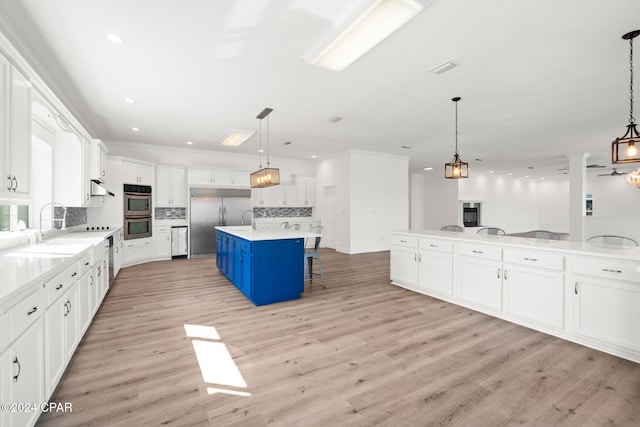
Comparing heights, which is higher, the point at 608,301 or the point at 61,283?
the point at 61,283

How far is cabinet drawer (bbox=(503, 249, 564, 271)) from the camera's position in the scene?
2838mm

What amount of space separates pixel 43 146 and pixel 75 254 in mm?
2465

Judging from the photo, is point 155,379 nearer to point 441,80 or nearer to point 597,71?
point 441,80

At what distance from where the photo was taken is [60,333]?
6.67ft

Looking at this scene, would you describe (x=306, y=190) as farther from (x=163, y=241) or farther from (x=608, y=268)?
(x=608, y=268)

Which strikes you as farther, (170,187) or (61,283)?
(170,187)

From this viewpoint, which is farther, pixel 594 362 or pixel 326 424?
pixel 594 362

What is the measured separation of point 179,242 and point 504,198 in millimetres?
13351

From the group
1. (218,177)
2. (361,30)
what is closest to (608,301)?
(361,30)

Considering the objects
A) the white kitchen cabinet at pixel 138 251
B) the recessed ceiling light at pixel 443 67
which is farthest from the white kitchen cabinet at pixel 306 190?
the recessed ceiling light at pixel 443 67

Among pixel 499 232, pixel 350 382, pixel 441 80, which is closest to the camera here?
pixel 350 382

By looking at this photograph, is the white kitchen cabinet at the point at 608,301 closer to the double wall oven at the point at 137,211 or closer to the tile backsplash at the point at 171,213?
the double wall oven at the point at 137,211

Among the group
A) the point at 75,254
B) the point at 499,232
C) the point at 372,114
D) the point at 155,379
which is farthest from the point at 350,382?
the point at 372,114

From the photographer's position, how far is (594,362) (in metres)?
2.40
